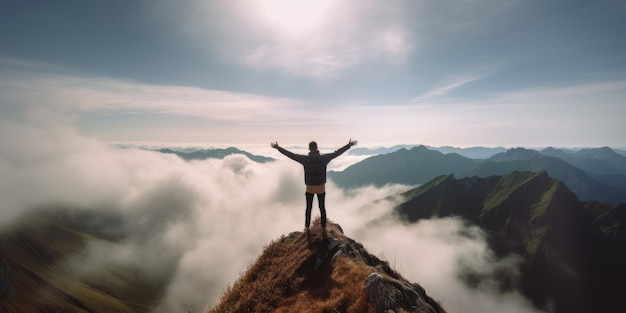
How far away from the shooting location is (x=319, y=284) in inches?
501

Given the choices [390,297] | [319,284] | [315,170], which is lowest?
[319,284]

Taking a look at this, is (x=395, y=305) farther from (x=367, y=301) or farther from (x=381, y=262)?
(x=381, y=262)

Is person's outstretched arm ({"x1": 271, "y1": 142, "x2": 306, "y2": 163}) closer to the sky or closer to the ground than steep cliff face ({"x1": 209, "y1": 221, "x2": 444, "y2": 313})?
closer to the sky

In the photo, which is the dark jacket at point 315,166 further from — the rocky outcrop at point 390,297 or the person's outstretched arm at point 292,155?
the rocky outcrop at point 390,297

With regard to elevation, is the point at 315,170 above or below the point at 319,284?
above

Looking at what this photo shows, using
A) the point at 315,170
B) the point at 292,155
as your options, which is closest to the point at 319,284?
the point at 315,170

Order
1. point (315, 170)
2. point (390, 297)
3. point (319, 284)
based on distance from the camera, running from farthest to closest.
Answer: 1. point (315, 170)
2. point (319, 284)
3. point (390, 297)

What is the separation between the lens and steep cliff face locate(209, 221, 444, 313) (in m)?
10.0

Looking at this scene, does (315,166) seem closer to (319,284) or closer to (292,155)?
(292,155)

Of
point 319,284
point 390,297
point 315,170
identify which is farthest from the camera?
point 315,170

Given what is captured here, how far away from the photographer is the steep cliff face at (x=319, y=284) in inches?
396

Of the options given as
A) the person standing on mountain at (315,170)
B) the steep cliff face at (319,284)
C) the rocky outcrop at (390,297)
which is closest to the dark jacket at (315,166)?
the person standing on mountain at (315,170)

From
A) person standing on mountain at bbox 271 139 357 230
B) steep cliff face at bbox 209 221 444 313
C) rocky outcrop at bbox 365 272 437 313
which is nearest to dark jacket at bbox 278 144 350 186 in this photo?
person standing on mountain at bbox 271 139 357 230

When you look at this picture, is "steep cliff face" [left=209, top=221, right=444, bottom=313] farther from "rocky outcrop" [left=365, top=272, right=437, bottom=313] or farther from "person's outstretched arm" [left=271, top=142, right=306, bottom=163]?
"person's outstretched arm" [left=271, top=142, right=306, bottom=163]
